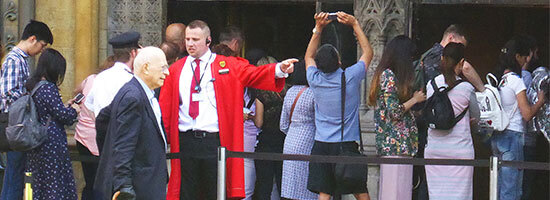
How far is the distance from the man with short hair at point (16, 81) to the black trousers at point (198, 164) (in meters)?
1.51

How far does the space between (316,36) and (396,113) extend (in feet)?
3.05

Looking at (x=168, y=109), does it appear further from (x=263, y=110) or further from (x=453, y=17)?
(x=453, y=17)

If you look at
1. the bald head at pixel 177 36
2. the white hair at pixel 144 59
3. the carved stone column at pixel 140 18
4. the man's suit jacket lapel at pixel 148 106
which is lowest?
the man's suit jacket lapel at pixel 148 106

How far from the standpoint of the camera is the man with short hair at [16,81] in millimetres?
10445

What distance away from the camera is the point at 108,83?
31.4 ft

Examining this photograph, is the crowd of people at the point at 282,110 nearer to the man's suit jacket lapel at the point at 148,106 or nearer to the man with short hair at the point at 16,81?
the man with short hair at the point at 16,81

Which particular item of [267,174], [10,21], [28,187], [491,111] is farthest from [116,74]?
[491,111]

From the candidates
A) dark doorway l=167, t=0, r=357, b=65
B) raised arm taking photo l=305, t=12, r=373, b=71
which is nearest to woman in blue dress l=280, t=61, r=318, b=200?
raised arm taking photo l=305, t=12, r=373, b=71

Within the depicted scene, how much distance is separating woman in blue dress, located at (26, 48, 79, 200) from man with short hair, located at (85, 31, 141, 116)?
309mm

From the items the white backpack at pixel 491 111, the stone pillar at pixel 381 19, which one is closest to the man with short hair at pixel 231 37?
the stone pillar at pixel 381 19

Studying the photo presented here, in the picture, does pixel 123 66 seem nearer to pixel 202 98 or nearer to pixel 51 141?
pixel 202 98

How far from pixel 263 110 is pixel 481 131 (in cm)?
201

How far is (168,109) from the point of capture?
1000 centimetres

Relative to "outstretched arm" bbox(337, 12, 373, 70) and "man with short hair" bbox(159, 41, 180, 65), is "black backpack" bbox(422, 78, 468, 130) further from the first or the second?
A: "man with short hair" bbox(159, 41, 180, 65)
